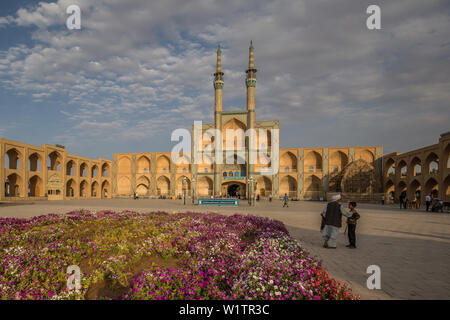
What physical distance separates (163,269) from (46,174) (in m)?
38.6

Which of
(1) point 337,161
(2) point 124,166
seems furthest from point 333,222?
(2) point 124,166

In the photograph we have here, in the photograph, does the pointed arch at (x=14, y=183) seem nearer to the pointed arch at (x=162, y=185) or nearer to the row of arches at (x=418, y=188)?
the pointed arch at (x=162, y=185)

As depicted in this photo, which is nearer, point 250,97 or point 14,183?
point 14,183

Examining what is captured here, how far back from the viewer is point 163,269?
12.9ft

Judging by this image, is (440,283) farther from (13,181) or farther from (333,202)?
(13,181)

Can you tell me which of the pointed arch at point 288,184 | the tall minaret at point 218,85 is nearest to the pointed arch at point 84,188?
the tall minaret at point 218,85

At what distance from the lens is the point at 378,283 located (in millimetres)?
4199

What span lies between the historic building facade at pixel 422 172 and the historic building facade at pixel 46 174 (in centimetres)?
4564

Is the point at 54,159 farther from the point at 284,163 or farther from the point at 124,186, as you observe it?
the point at 284,163

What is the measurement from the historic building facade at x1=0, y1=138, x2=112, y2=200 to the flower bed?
3044 centimetres

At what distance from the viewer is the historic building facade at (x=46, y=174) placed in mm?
29719

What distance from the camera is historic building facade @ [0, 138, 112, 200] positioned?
97.5 feet
